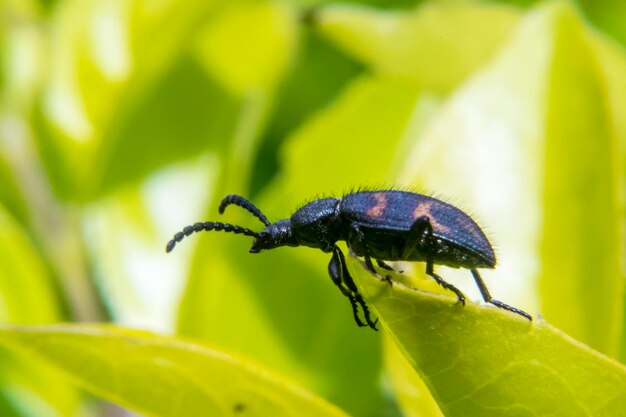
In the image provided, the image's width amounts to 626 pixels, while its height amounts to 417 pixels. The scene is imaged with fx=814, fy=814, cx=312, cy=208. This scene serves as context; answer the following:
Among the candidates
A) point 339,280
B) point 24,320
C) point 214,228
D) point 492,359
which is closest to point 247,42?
point 214,228

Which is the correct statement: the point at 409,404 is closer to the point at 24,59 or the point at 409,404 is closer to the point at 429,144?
the point at 429,144

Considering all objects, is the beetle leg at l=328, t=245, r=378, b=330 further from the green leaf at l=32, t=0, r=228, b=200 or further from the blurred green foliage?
the green leaf at l=32, t=0, r=228, b=200

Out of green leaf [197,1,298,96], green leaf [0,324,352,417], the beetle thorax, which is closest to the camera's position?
green leaf [0,324,352,417]

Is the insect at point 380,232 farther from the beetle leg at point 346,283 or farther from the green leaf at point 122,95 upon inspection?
the green leaf at point 122,95

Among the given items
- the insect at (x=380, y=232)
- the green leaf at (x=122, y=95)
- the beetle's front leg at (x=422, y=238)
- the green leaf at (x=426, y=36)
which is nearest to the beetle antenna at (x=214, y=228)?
the insect at (x=380, y=232)

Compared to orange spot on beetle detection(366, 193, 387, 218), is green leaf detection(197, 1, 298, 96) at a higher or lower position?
higher

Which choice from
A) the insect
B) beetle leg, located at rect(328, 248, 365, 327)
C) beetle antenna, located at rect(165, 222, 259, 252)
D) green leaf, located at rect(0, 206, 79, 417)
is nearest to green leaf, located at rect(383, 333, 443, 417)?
the insect

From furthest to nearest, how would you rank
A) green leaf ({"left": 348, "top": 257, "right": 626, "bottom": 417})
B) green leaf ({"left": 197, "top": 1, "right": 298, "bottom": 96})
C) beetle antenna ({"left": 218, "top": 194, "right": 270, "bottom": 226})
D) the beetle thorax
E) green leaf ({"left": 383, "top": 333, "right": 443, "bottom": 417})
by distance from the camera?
green leaf ({"left": 197, "top": 1, "right": 298, "bottom": 96}) → beetle antenna ({"left": 218, "top": 194, "right": 270, "bottom": 226}) → the beetle thorax → green leaf ({"left": 383, "top": 333, "right": 443, "bottom": 417}) → green leaf ({"left": 348, "top": 257, "right": 626, "bottom": 417})

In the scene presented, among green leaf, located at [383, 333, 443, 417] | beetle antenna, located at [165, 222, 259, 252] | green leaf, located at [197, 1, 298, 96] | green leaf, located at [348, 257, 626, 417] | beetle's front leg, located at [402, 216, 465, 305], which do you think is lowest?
green leaf, located at [383, 333, 443, 417]
